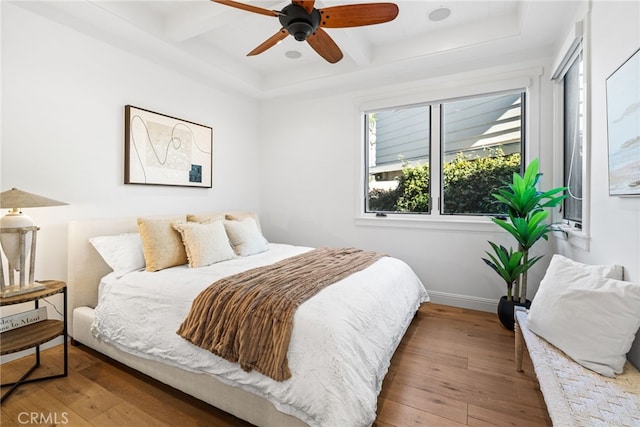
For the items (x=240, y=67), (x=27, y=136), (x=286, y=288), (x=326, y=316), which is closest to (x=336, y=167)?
(x=240, y=67)

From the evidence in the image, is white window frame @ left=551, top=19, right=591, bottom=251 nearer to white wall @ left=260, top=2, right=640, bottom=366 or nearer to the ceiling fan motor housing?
white wall @ left=260, top=2, right=640, bottom=366

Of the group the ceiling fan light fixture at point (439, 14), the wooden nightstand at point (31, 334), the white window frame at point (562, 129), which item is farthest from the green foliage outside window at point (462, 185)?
the wooden nightstand at point (31, 334)

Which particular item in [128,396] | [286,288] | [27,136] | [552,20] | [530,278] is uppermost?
[552,20]

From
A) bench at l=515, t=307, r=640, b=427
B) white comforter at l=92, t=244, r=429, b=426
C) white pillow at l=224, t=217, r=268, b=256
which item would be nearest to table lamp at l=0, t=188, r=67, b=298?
white comforter at l=92, t=244, r=429, b=426

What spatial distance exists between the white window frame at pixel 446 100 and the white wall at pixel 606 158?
1004 millimetres

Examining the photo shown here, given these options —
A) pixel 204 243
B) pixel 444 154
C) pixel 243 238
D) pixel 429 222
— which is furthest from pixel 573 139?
pixel 204 243

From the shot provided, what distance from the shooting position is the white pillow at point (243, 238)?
9.70 ft

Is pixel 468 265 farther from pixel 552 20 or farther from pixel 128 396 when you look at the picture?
pixel 128 396

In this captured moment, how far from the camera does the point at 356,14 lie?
5.93 feet

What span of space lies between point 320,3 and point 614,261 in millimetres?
2616

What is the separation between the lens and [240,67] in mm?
3699

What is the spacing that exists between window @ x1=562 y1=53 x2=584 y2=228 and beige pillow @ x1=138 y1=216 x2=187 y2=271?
10.5 feet

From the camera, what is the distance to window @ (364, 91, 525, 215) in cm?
322

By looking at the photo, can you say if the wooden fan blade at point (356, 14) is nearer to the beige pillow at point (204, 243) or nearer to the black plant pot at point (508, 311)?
the beige pillow at point (204, 243)
